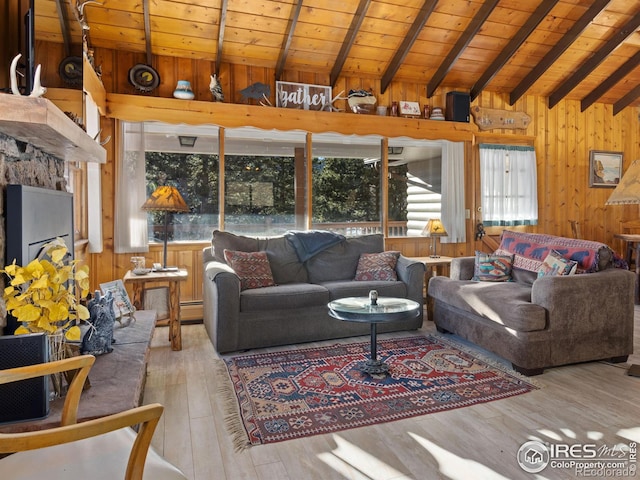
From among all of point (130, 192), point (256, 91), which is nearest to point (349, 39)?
point (256, 91)

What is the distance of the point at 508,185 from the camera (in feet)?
20.2

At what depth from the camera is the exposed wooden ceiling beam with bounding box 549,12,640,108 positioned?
5129mm

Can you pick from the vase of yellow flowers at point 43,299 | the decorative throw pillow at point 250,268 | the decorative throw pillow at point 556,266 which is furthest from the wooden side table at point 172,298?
the decorative throw pillow at point 556,266

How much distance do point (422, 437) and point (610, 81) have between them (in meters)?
6.17

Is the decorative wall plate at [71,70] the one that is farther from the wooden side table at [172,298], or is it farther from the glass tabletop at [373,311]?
the glass tabletop at [373,311]

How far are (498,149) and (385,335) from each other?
343cm

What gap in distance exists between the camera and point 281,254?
4.41 m

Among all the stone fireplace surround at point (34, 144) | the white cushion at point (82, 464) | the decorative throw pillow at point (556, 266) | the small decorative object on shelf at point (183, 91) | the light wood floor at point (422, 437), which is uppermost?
the small decorative object on shelf at point (183, 91)

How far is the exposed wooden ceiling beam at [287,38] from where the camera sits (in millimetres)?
4323

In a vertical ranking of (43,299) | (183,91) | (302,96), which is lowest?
(43,299)

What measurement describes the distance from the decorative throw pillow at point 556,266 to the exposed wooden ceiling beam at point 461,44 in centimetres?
265

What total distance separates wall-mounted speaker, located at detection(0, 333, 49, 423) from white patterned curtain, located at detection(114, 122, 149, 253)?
3146 millimetres

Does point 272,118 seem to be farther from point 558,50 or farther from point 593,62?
point 593,62

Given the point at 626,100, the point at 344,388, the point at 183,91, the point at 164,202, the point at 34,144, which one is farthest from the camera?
the point at 626,100
